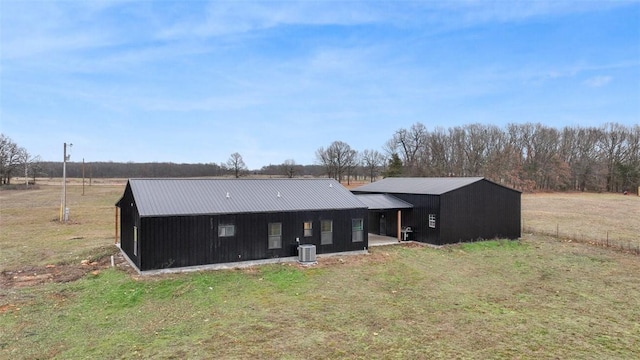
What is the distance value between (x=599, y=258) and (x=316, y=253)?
42.5 feet

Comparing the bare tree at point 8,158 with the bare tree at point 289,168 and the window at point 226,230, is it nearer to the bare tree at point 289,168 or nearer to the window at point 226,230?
the bare tree at point 289,168

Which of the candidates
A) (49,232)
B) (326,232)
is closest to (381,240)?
(326,232)

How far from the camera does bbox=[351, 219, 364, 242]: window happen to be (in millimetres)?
Answer: 18328

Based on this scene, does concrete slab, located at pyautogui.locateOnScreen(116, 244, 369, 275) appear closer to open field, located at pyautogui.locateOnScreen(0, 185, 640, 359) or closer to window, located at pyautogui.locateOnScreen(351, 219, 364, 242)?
open field, located at pyautogui.locateOnScreen(0, 185, 640, 359)

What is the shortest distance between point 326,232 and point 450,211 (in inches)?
305

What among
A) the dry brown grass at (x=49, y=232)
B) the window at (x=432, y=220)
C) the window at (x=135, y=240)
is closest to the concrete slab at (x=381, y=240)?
the window at (x=432, y=220)

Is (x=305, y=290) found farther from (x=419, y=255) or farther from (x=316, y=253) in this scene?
(x=419, y=255)

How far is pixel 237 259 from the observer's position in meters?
15.6

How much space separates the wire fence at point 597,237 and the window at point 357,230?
13.0m

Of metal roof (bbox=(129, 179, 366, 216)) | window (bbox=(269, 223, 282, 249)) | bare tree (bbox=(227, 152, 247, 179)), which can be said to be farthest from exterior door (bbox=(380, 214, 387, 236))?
bare tree (bbox=(227, 152, 247, 179))

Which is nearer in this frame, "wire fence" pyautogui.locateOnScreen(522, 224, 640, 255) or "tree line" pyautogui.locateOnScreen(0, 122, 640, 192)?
"wire fence" pyautogui.locateOnScreen(522, 224, 640, 255)

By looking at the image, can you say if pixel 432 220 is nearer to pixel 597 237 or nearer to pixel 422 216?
pixel 422 216

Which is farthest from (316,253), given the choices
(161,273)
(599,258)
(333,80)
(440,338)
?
(333,80)

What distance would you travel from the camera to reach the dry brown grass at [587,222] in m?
23.8
